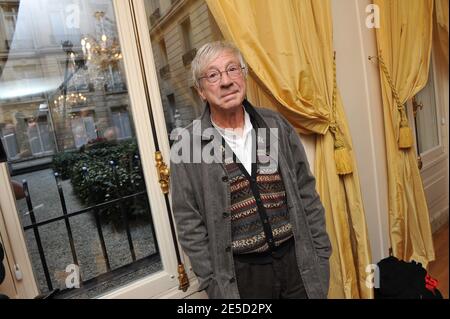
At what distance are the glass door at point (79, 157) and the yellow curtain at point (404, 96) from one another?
1.36 meters

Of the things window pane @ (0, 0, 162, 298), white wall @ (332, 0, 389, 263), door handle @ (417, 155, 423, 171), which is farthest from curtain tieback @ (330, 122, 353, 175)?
window pane @ (0, 0, 162, 298)

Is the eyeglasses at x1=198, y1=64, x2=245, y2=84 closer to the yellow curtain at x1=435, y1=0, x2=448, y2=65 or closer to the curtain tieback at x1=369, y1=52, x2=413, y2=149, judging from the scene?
the curtain tieback at x1=369, y1=52, x2=413, y2=149

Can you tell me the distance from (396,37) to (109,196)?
68.8 inches

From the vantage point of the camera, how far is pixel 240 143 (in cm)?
107

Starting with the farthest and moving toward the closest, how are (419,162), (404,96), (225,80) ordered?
1. (419,162)
2. (404,96)
3. (225,80)

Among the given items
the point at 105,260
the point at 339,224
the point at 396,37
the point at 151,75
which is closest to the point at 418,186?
the point at 339,224

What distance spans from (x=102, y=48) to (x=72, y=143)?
40 cm

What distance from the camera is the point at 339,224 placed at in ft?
4.88

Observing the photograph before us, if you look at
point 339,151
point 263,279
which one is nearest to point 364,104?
point 339,151

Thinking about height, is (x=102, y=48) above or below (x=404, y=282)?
above

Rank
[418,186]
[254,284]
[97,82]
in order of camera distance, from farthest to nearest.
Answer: [418,186], [97,82], [254,284]

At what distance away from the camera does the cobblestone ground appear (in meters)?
1.10

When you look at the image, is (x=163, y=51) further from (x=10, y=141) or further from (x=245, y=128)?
(x=10, y=141)
